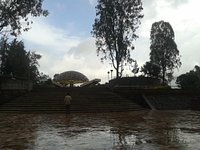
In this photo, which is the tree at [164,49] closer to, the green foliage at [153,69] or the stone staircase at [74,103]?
the green foliage at [153,69]

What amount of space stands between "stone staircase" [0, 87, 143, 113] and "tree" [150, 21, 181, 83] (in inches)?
634

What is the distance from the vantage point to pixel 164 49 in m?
49.2

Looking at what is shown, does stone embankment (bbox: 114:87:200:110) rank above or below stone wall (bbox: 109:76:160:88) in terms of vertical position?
below

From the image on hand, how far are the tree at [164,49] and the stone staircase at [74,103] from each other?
52.8 ft

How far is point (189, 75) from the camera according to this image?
5216 cm

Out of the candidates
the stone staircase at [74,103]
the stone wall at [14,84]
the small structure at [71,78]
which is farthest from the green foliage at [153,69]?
the stone wall at [14,84]

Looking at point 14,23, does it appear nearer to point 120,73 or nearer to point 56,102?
point 56,102

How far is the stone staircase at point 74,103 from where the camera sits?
28375 millimetres

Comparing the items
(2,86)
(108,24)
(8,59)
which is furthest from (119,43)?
(8,59)

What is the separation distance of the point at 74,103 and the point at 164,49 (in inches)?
892

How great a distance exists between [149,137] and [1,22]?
20.8 m

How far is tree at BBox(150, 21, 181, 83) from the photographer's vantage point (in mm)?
49188

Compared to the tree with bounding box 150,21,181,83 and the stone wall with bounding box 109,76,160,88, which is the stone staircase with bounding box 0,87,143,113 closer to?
the stone wall with bounding box 109,76,160,88

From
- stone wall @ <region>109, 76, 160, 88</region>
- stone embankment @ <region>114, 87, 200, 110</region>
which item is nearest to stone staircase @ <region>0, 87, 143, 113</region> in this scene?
stone embankment @ <region>114, 87, 200, 110</region>
